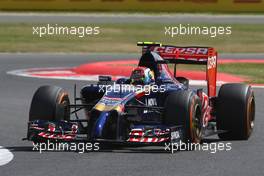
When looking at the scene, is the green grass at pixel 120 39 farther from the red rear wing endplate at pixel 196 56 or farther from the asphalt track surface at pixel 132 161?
the asphalt track surface at pixel 132 161

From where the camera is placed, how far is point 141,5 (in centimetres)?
4384

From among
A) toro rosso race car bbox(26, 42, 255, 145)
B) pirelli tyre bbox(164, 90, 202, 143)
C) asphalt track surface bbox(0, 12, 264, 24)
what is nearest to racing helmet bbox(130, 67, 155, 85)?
toro rosso race car bbox(26, 42, 255, 145)

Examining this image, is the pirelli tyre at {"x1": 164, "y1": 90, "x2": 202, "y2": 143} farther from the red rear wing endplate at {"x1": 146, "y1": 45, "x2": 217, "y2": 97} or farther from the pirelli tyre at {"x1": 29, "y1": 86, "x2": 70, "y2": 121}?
the red rear wing endplate at {"x1": 146, "y1": 45, "x2": 217, "y2": 97}

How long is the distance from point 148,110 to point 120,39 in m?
22.3

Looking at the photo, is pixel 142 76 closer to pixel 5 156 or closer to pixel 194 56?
pixel 194 56

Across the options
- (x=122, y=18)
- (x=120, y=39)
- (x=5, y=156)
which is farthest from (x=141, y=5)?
(x=5, y=156)

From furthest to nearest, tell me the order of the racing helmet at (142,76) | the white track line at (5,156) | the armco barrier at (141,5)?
the armco barrier at (141,5)
the racing helmet at (142,76)
the white track line at (5,156)

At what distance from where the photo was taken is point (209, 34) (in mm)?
35781

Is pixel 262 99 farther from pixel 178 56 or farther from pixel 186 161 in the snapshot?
pixel 186 161

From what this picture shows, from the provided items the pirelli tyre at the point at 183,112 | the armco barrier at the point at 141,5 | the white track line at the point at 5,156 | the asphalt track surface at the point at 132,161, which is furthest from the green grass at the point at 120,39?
the pirelli tyre at the point at 183,112

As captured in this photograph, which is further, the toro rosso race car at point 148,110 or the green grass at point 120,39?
the green grass at point 120,39

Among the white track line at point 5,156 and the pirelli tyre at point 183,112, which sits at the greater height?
the pirelli tyre at point 183,112

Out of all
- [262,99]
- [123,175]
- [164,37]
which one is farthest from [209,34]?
[123,175]

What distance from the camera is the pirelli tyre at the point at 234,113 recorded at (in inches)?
473
